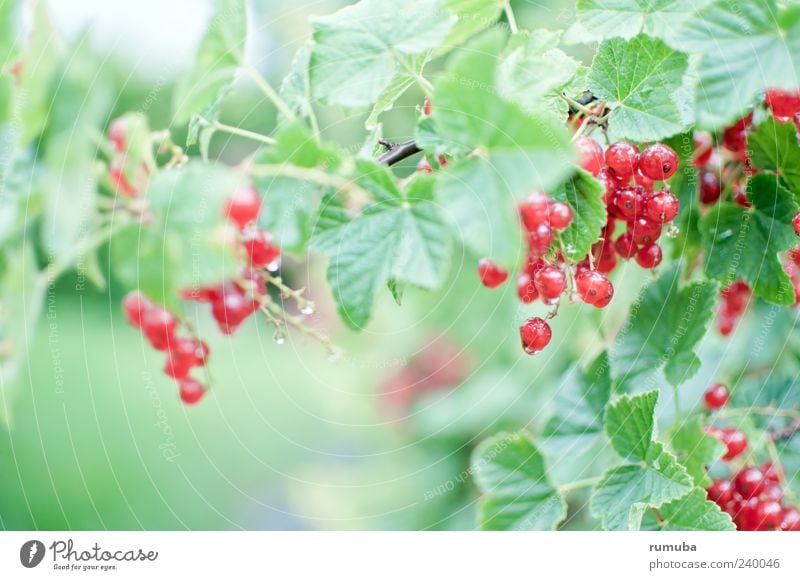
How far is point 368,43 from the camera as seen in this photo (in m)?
0.32

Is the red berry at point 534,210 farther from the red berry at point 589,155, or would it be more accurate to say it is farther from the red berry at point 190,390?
the red berry at point 190,390

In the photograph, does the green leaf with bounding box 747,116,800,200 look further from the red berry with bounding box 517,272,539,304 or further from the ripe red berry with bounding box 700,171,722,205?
the red berry with bounding box 517,272,539,304

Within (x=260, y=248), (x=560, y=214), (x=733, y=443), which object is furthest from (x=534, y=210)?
(x=733, y=443)

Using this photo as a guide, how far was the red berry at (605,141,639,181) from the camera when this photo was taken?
1.12 feet

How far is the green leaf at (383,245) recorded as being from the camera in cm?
29

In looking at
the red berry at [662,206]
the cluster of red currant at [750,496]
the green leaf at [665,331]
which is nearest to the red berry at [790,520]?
the cluster of red currant at [750,496]

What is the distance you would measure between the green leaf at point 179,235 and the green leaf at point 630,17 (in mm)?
171

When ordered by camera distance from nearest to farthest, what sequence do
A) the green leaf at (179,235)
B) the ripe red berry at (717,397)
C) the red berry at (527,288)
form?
the green leaf at (179,235)
the red berry at (527,288)
the ripe red berry at (717,397)

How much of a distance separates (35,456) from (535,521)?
0.97 meters

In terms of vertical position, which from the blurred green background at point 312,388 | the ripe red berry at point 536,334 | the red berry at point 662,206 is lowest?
the blurred green background at point 312,388

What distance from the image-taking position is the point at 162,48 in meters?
0.54

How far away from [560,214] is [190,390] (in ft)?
0.67
